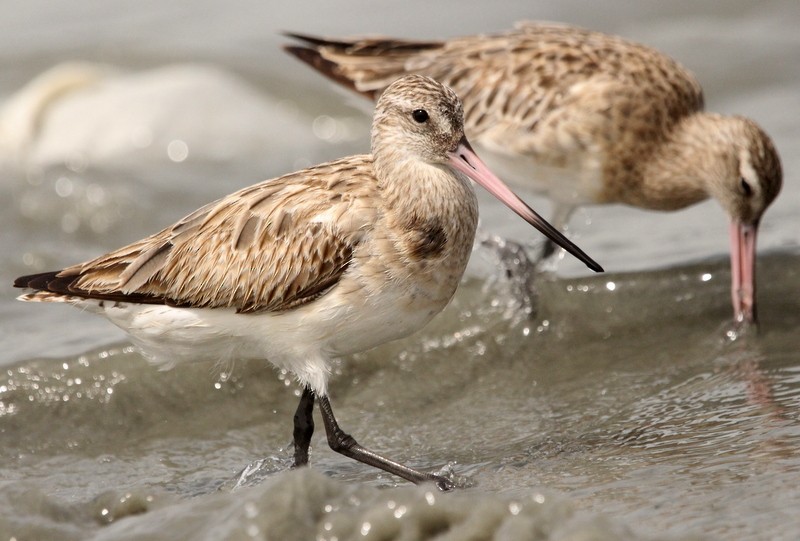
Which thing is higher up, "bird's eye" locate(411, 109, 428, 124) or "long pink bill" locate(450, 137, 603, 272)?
"bird's eye" locate(411, 109, 428, 124)

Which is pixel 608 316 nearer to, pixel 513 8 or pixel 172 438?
pixel 172 438

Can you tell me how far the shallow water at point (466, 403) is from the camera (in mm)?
5168

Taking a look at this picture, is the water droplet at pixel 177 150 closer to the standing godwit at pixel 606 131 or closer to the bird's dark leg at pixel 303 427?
the standing godwit at pixel 606 131

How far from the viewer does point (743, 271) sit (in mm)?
8430

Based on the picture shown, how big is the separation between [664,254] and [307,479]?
16.5 feet

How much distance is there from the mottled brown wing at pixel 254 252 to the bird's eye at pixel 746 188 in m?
3.14

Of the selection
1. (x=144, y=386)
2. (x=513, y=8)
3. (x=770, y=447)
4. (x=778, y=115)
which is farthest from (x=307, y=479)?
(x=513, y=8)

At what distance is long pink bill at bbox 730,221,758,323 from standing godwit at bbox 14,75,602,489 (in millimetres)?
2146

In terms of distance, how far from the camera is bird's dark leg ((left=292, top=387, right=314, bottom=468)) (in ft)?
22.1

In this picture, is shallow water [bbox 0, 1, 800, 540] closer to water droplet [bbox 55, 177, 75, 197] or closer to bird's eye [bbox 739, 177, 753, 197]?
water droplet [bbox 55, 177, 75, 197]

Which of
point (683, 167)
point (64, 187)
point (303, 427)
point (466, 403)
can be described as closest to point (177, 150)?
point (64, 187)

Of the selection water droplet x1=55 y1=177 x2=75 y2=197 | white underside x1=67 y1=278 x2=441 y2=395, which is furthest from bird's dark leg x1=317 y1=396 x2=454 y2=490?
water droplet x1=55 y1=177 x2=75 y2=197

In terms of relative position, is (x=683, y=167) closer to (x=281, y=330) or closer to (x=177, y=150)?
(x=281, y=330)

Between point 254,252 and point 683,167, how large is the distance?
154 inches
